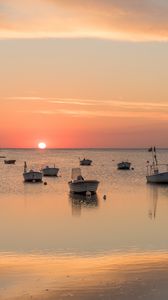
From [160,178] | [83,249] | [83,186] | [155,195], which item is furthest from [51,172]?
[83,249]

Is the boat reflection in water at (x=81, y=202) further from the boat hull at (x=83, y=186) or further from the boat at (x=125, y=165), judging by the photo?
the boat at (x=125, y=165)

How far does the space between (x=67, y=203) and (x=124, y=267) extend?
128 ft

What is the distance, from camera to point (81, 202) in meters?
61.8

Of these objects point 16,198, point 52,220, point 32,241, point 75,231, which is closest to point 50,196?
point 16,198

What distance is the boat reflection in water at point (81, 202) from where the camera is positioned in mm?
54094

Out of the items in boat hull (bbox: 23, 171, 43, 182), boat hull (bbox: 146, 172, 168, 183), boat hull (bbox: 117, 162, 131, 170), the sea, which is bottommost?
the sea

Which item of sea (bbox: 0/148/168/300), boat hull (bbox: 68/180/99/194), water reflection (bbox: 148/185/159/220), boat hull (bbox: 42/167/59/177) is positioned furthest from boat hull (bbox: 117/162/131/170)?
sea (bbox: 0/148/168/300)

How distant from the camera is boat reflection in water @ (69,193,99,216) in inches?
2130

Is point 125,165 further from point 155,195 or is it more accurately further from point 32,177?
point 155,195

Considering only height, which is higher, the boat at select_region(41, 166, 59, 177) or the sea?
the boat at select_region(41, 166, 59, 177)

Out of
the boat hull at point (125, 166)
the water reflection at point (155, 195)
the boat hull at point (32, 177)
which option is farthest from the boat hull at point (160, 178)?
the boat hull at point (125, 166)

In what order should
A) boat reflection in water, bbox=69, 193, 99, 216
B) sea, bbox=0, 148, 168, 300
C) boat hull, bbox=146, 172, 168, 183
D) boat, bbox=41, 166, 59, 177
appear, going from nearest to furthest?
sea, bbox=0, 148, 168, 300, boat reflection in water, bbox=69, 193, 99, 216, boat hull, bbox=146, 172, 168, 183, boat, bbox=41, 166, 59, 177

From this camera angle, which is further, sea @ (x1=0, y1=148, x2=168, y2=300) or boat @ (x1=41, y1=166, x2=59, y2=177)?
boat @ (x1=41, y1=166, x2=59, y2=177)

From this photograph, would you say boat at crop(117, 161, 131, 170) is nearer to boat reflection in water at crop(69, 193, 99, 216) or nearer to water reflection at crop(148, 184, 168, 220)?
water reflection at crop(148, 184, 168, 220)
